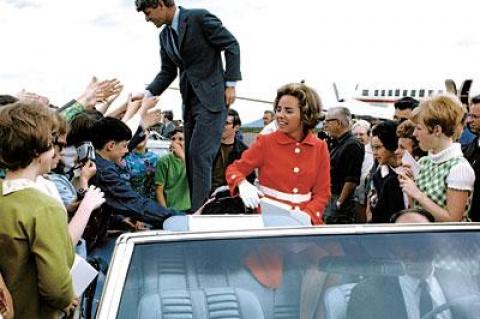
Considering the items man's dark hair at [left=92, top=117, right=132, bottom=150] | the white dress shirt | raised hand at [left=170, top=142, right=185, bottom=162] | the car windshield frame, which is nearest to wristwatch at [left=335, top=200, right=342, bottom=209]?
raised hand at [left=170, top=142, right=185, bottom=162]

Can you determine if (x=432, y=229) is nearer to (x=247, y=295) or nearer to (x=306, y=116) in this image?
(x=247, y=295)

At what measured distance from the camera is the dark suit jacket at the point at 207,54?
5645 millimetres

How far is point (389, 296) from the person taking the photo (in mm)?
2543

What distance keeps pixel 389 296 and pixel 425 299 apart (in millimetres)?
155

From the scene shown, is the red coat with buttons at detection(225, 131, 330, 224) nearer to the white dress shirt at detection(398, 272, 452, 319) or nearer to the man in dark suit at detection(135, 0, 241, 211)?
the man in dark suit at detection(135, 0, 241, 211)

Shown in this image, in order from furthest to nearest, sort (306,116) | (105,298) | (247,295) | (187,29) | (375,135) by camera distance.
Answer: (375,135), (187,29), (306,116), (247,295), (105,298)

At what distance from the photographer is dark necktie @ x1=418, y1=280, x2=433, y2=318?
2541 mm

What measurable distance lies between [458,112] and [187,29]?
238 centimetres

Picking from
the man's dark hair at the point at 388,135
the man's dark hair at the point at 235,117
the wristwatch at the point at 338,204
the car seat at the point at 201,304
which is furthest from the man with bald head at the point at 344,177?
the car seat at the point at 201,304

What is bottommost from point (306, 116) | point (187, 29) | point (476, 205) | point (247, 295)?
point (476, 205)

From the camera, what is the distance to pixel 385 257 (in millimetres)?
2646

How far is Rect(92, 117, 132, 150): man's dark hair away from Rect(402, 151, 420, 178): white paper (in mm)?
2033

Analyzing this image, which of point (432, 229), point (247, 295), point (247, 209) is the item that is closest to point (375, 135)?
point (247, 209)

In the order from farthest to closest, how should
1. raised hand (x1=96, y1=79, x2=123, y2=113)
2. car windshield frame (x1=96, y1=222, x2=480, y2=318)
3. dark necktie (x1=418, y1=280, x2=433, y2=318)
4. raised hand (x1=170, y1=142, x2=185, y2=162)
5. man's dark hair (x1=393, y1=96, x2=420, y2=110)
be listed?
man's dark hair (x1=393, y1=96, x2=420, y2=110) < raised hand (x1=170, y1=142, x2=185, y2=162) < raised hand (x1=96, y1=79, x2=123, y2=113) < dark necktie (x1=418, y1=280, x2=433, y2=318) < car windshield frame (x1=96, y1=222, x2=480, y2=318)
